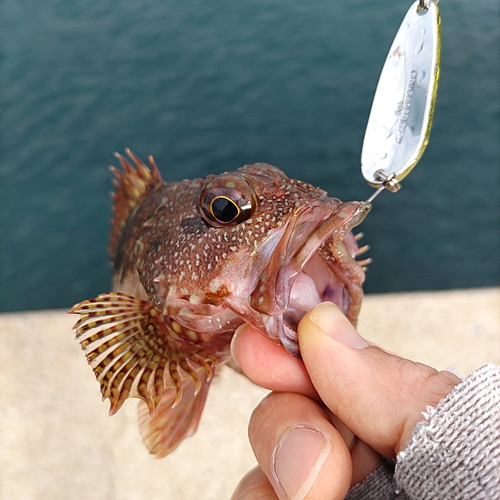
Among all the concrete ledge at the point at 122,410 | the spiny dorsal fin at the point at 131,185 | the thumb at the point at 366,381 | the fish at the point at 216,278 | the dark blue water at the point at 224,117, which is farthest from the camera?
the dark blue water at the point at 224,117

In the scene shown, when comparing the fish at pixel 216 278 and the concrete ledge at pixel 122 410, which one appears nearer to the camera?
the fish at pixel 216 278

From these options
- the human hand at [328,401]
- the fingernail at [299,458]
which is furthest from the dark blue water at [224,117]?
the fingernail at [299,458]

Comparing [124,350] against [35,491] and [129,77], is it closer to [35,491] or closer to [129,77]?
[35,491]

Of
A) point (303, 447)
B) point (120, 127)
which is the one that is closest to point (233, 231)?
point (303, 447)

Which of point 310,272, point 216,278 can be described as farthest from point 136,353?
point 310,272

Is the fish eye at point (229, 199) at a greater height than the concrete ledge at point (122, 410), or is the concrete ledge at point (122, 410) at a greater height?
the fish eye at point (229, 199)

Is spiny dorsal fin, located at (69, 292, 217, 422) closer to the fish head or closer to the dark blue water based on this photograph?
the fish head

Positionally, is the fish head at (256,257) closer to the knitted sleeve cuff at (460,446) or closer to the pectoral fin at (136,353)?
the pectoral fin at (136,353)
